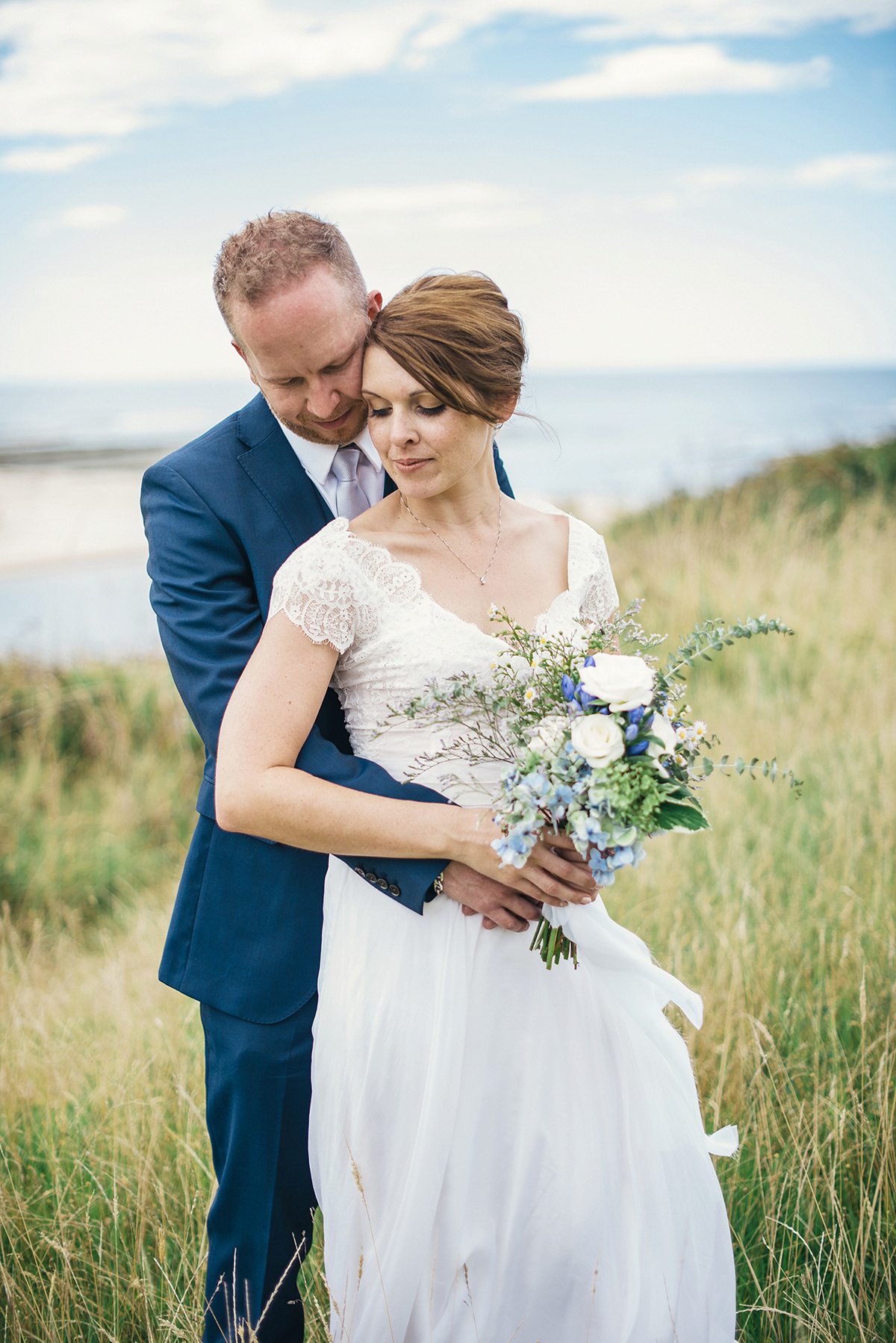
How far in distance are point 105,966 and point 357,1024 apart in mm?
3295

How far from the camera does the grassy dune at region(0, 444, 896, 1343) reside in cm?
268

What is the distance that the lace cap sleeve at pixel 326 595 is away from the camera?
2.14 m

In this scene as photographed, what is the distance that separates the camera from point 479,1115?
216cm

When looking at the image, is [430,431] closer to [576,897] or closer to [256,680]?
[256,680]

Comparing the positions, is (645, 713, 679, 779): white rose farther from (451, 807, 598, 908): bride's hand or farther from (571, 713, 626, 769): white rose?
(451, 807, 598, 908): bride's hand

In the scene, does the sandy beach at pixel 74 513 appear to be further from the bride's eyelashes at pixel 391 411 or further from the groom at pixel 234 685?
the bride's eyelashes at pixel 391 411

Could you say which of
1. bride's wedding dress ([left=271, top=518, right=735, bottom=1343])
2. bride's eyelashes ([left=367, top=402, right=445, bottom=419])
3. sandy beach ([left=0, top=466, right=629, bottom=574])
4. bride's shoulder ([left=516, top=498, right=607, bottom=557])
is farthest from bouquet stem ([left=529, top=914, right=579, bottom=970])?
sandy beach ([left=0, top=466, right=629, bottom=574])

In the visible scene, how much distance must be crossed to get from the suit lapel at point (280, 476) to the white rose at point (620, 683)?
1047 millimetres

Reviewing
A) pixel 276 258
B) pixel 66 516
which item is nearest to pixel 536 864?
pixel 276 258

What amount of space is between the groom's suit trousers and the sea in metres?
1.71

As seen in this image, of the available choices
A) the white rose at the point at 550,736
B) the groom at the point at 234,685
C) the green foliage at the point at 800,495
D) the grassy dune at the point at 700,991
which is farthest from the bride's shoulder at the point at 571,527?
the green foliage at the point at 800,495

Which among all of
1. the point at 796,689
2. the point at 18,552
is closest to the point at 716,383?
the point at 18,552

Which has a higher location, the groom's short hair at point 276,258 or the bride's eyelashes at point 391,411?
→ the groom's short hair at point 276,258

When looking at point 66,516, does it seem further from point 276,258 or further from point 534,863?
point 534,863
